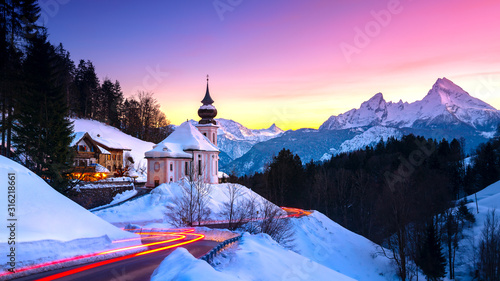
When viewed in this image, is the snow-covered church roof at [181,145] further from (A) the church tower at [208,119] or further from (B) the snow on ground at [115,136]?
(B) the snow on ground at [115,136]

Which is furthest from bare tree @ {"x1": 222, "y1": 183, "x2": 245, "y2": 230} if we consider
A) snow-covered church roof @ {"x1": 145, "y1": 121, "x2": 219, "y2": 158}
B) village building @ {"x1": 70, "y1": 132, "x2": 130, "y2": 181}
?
village building @ {"x1": 70, "y1": 132, "x2": 130, "y2": 181}

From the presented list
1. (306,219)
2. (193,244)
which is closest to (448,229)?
(306,219)

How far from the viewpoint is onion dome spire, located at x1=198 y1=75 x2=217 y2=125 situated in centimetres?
6981

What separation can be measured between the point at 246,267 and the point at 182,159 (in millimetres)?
41290

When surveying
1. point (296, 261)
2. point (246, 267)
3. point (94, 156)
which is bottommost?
point (296, 261)

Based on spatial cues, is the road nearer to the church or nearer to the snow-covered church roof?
the church

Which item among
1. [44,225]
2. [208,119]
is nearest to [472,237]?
[208,119]

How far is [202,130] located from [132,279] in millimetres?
58349

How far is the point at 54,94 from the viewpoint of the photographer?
3466 cm

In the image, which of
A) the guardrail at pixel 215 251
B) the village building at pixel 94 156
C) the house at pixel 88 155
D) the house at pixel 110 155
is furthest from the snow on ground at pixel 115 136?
the guardrail at pixel 215 251

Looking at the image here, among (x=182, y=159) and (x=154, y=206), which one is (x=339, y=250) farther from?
(x=182, y=159)

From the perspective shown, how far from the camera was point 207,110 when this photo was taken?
69.8 meters

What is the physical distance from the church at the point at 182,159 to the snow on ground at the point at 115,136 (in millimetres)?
22050

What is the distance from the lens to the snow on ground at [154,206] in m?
35.5
